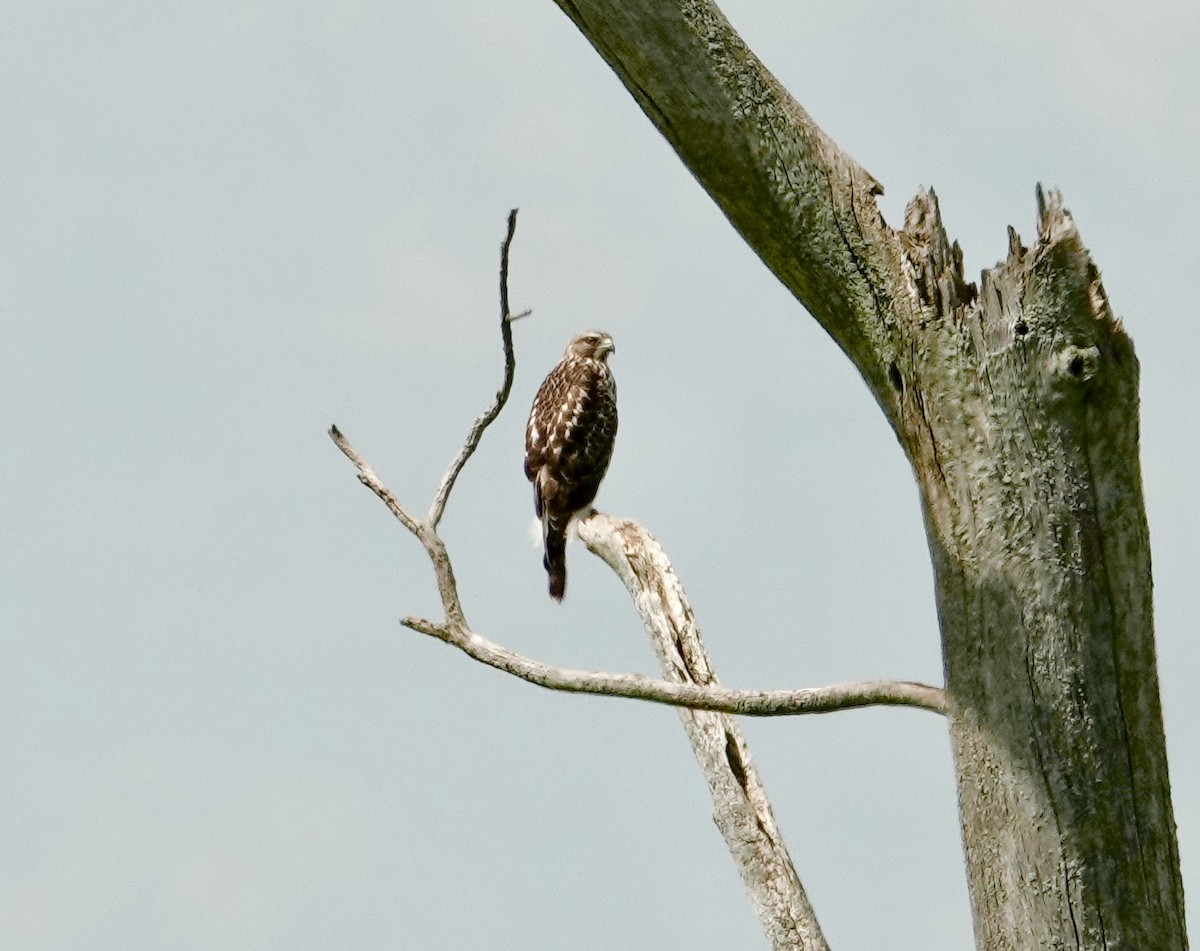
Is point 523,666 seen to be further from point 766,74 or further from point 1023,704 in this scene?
point 766,74

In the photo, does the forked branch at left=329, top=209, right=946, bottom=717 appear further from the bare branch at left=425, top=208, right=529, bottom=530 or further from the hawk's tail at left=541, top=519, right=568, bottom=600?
the hawk's tail at left=541, top=519, right=568, bottom=600

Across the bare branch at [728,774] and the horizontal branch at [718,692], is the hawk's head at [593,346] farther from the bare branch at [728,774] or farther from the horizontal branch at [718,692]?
the horizontal branch at [718,692]

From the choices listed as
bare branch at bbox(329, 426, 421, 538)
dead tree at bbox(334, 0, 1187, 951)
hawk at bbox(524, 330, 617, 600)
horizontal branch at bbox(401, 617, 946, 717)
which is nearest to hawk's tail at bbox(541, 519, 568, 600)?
hawk at bbox(524, 330, 617, 600)

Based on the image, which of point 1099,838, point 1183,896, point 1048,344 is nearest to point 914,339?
point 1048,344

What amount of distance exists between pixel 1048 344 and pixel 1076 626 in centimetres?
67

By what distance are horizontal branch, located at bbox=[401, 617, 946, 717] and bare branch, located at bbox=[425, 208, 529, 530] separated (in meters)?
0.51

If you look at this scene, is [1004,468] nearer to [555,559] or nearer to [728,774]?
[728,774]

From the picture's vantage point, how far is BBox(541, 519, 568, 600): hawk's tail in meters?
8.87

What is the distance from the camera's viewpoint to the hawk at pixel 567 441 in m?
8.91

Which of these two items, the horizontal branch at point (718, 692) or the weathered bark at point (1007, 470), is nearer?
the weathered bark at point (1007, 470)

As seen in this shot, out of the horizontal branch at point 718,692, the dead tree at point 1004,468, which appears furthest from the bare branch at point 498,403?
the dead tree at point 1004,468

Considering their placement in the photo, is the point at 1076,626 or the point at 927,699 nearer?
the point at 1076,626

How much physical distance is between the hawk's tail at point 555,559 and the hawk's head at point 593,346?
142cm

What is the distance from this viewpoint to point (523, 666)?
4.46m
